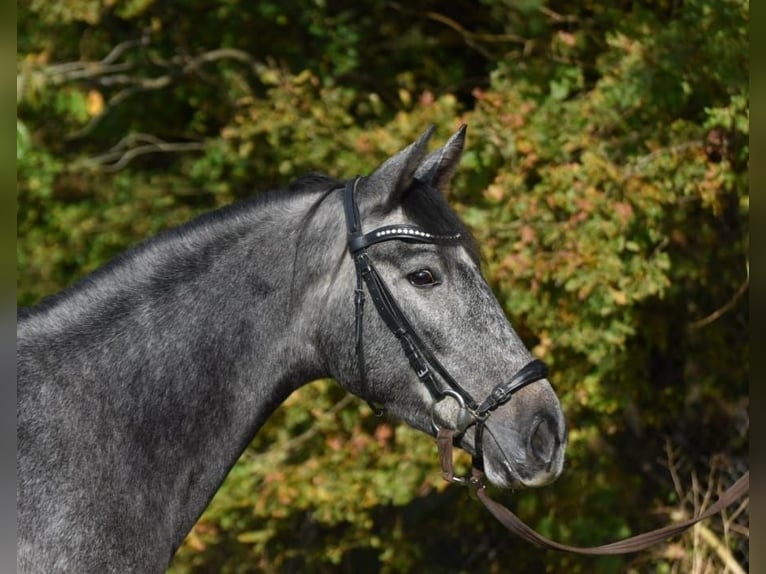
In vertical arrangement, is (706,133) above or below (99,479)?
below

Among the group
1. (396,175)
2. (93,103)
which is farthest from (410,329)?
(93,103)

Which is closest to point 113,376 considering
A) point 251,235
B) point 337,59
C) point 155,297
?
point 155,297

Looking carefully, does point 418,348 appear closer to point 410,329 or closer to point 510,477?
point 410,329

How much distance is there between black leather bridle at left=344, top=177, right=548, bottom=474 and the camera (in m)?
2.42

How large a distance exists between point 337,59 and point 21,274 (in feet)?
8.73

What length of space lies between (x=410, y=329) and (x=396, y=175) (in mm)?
383

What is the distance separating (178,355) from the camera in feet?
7.90

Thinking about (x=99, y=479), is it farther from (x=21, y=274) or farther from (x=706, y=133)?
(x=21, y=274)

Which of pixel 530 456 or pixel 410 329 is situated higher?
pixel 410 329

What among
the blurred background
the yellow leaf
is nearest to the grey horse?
the blurred background

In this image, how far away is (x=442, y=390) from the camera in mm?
2447

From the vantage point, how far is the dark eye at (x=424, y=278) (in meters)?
2.46

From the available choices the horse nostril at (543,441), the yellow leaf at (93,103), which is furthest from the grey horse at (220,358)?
the yellow leaf at (93,103)

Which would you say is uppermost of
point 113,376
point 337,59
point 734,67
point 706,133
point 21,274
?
point 113,376
